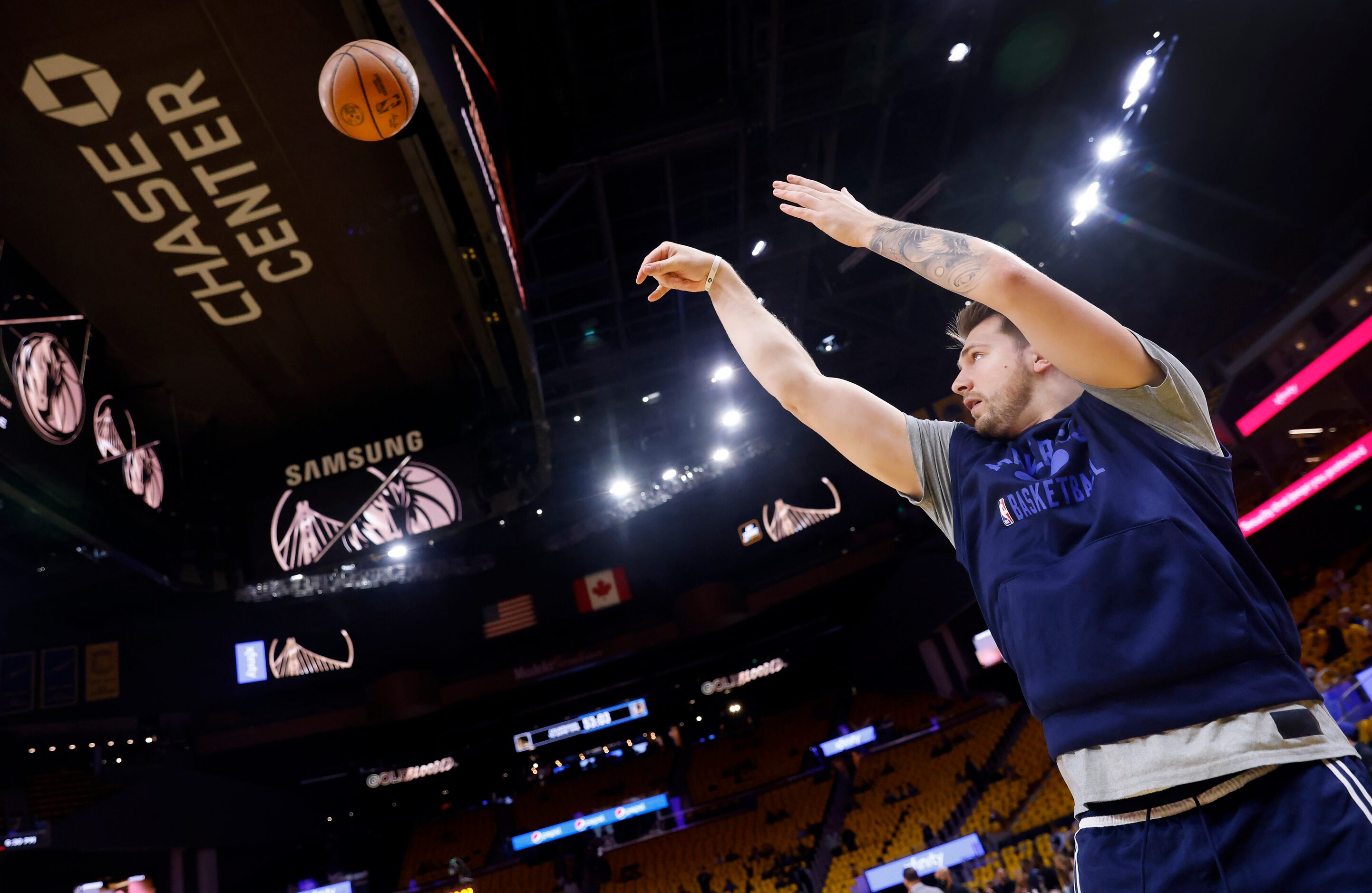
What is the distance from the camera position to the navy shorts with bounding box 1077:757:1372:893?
3.58 ft

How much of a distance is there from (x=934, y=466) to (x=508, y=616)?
57.7ft

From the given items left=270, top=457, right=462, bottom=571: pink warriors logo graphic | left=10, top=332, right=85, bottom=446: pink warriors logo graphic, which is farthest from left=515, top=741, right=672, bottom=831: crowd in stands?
left=10, top=332, right=85, bottom=446: pink warriors logo graphic

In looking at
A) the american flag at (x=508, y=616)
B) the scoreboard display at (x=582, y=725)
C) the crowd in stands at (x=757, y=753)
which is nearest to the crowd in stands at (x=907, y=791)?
the crowd in stands at (x=757, y=753)

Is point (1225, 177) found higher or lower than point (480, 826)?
higher

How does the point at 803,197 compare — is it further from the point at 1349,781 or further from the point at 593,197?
the point at 593,197

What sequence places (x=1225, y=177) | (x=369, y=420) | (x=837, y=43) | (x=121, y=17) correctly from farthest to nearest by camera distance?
1. (x=1225, y=177)
2. (x=837, y=43)
3. (x=369, y=420)
4. (x=121, y=17)

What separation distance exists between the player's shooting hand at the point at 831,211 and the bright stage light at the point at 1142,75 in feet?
27.5

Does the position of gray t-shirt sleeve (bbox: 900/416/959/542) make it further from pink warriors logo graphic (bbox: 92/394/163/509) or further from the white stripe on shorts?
pink warriors logo graphic (bbox: 92/394/163/509)

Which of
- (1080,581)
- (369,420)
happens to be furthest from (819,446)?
(1080,581)

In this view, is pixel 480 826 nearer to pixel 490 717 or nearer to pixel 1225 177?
pixel 490 717


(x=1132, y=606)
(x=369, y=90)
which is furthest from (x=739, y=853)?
(x=1132, y=606)

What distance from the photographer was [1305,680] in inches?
48.3

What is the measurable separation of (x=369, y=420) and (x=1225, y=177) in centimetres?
1247

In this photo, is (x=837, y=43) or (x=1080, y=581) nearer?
(x=1080, y=581)
